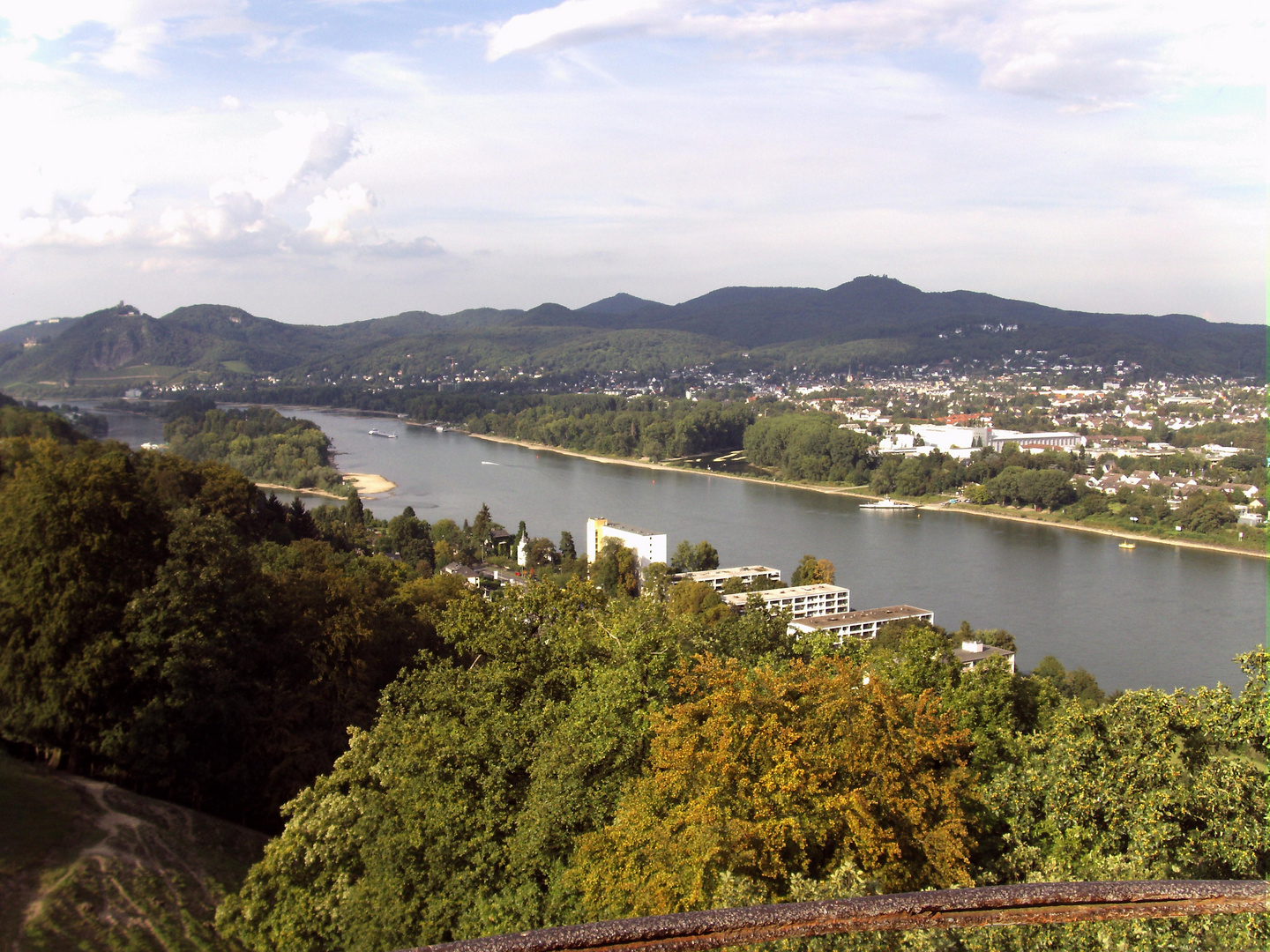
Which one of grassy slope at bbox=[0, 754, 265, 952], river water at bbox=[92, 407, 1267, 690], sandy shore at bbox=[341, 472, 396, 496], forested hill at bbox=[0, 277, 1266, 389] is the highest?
forested hill at bbox=[0, 277, 1266, 389]

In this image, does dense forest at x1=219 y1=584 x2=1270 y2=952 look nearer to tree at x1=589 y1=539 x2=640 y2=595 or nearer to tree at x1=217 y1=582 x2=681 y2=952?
tree at x1=217 y1=582 x2=681 y2=952

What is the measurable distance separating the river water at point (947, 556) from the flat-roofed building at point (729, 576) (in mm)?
874

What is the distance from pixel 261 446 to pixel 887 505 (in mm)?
13035

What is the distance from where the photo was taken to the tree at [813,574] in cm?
982

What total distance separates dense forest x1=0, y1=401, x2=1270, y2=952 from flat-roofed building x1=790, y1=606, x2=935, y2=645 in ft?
14.1

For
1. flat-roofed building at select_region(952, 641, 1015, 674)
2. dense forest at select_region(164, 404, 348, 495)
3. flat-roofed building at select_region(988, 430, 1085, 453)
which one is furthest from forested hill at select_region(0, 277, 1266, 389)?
flat-roofed building at select_region(952, 641, 1015, 674)

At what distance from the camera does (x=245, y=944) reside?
7.23ft

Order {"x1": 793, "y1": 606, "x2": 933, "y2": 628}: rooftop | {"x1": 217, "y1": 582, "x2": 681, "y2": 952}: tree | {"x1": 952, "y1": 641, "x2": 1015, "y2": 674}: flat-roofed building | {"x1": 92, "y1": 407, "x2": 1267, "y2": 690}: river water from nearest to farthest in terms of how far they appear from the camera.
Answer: {"x1": 217, "y1": 582, "x2": 681, "y2": 952}: tree, {"x1": 952, "y1": 641, "x2": 1015, "y2": 674}: flat-roofed building, {"x1": 793, "y1": 606, "x2": 933, "y2": 628}: rooftop, {"x1": 92, "y1": 407, "x2": 1267, "y2": 690}: river water

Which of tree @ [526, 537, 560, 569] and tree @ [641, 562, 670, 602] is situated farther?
tree @ [526, 537, 560, 569]

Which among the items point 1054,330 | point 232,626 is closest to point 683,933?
point 232,626

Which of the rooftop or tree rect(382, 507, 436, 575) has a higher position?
tree rect(382, 507, 436, 575)

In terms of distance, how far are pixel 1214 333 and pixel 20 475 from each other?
6489 centimetres

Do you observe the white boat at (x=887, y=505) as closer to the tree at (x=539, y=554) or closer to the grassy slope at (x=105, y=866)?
the tree at (x=539, y=554)

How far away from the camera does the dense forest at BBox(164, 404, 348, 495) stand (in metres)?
17.5
